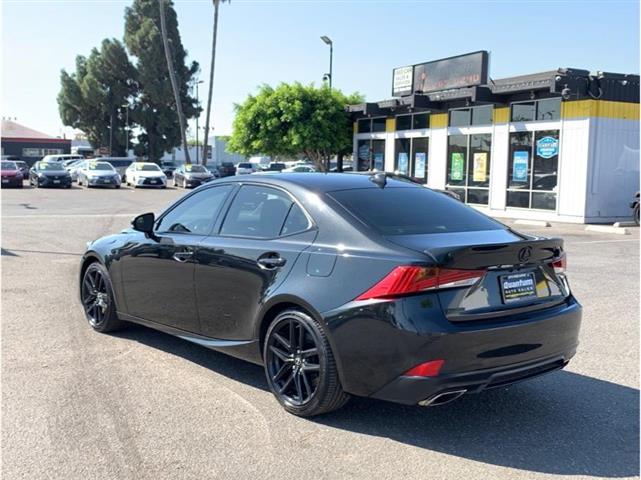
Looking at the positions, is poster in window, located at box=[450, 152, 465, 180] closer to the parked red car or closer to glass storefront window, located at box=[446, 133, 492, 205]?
glass storefront window, located at box=[446, 133, 492, 205]

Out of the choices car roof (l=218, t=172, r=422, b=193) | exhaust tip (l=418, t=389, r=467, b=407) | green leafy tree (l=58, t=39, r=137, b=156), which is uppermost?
green leafy tree (l=58, t=39, r=137, b=156)

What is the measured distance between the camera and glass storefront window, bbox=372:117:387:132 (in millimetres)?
29219

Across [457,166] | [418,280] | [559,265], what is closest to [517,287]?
[559,265]

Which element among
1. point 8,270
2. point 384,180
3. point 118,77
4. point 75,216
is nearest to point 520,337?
Result: point 384,180

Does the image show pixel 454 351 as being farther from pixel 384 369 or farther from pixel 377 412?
pixel 377 412

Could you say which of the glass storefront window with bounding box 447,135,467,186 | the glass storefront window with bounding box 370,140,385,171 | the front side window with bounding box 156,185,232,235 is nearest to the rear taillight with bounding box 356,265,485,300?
the front side window with bounding box 156,185,232,235

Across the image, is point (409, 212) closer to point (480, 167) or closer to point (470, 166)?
point (480, 167)

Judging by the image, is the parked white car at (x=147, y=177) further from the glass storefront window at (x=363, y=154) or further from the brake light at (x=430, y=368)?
the brake light at (x=430, y=368)

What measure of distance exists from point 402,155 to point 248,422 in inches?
975

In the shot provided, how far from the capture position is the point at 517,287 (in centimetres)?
402

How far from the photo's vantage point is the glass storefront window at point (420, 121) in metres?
26.8

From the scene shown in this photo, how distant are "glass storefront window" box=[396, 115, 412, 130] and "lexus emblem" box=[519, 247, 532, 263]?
2414cm

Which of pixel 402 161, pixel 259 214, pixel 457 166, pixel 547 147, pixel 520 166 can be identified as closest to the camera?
pixel 259 214

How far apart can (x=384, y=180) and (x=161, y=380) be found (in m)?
2.22
